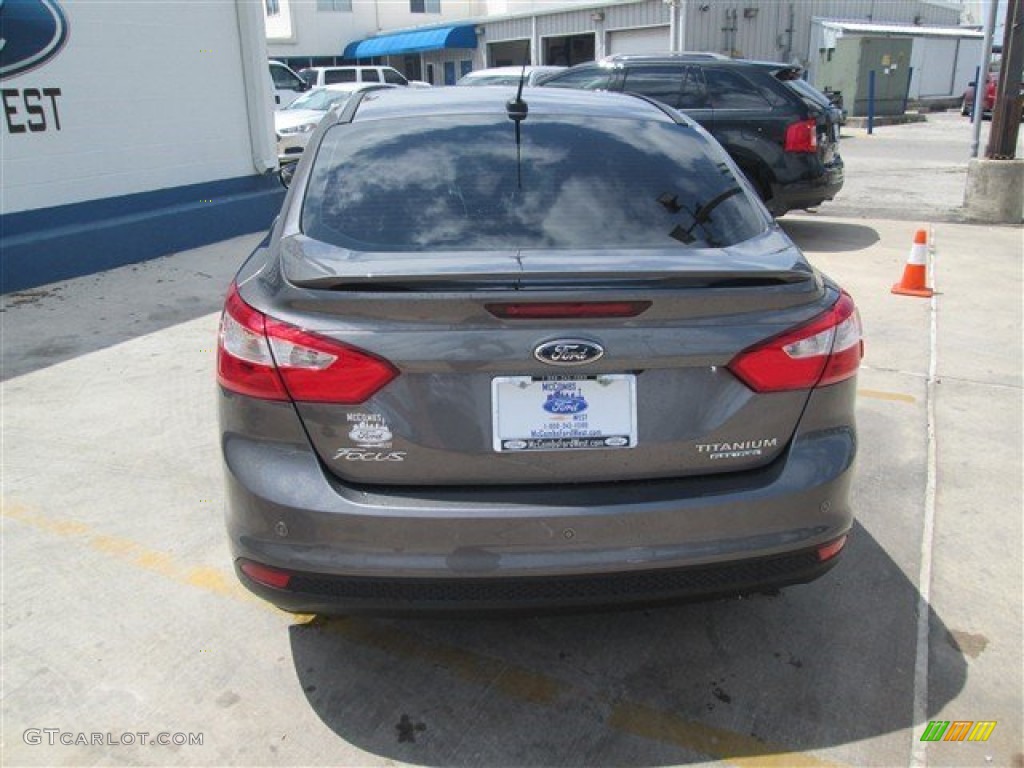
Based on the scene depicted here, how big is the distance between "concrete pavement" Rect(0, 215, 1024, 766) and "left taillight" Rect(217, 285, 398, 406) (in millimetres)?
862

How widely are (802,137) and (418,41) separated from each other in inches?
1143

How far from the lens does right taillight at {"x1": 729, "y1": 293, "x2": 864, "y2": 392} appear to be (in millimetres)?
2297

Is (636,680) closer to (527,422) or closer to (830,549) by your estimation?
(830,549)

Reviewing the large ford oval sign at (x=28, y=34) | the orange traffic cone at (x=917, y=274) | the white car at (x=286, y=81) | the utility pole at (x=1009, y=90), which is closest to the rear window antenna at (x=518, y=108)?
the orange traffic cone at (x=917, y=274)

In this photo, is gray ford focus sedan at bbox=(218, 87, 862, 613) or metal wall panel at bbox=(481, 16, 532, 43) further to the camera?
metal wall panel at bbox=(481, 16, 532, 43)

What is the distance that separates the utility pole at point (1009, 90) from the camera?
988 cm

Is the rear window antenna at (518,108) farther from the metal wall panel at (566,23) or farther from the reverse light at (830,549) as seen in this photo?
the metal wall panel at (566,23)

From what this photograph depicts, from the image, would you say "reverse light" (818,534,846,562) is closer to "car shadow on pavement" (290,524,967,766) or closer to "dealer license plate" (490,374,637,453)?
"car shadow on pavement" (290,524,967,766)

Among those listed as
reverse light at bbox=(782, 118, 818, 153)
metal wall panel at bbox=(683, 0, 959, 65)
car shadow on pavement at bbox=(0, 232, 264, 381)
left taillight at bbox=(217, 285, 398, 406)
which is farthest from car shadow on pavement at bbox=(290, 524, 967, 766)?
metal wall panel at bbox=(683, 0, 959, 65)

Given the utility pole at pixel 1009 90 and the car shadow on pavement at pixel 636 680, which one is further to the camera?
the utility pole at pixel 1009 90

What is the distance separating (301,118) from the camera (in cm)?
1579

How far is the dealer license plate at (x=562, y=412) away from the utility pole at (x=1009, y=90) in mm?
10221

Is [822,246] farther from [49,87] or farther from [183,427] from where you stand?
[49,87]

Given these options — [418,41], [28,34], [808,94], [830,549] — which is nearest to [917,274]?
[808,94]
